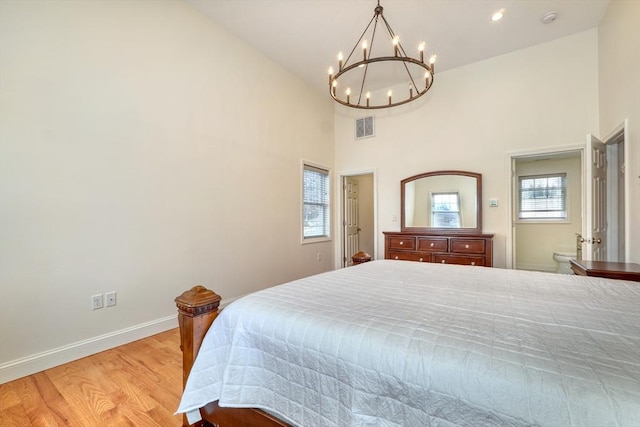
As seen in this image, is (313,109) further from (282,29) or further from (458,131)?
(458,131)

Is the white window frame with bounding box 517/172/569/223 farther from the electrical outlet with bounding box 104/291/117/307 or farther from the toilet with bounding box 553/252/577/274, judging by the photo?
the electrical outlet with bounding box 104/291/117/307

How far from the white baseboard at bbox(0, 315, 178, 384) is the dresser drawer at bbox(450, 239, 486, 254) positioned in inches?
139

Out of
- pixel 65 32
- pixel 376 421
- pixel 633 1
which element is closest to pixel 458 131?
pixel 633 1

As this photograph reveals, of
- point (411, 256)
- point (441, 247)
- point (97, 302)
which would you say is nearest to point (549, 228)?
point (441, 247)

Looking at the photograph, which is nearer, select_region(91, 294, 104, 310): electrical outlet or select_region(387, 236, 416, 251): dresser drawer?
select_region(91, 294, 104, 310): electrical outlet

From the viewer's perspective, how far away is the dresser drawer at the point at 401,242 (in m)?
4.16

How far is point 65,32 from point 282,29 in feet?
6.87

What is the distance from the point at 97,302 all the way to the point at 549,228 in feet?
21.5

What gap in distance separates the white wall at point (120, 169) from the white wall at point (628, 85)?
12.3 ft

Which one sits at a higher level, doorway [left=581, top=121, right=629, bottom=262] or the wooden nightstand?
doorway [left=581, top=121, right=629, bottom=262]

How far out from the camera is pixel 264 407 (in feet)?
3.59

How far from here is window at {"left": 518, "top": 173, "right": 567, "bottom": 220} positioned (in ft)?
16.4

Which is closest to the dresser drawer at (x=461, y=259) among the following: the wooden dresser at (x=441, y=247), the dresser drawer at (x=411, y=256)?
the wooden dresser at (x=441, y=247)

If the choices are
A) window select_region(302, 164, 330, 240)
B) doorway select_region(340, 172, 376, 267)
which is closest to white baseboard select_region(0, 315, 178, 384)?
window select_region(302, 164, 330, 240)
